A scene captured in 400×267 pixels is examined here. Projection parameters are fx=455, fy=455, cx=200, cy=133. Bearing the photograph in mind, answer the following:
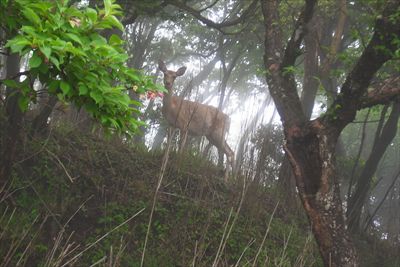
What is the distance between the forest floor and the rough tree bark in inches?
41.2

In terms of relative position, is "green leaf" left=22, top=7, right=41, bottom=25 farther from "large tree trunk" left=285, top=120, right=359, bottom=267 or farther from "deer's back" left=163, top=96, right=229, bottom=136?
"deer's back" left=163, top=96, right=229, bottom=136

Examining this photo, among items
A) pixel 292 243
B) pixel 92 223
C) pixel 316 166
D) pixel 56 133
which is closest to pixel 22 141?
pixel 56 133

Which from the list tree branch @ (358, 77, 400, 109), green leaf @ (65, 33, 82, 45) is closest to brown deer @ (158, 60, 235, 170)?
tree branch @ (358, 77, 400, 109)

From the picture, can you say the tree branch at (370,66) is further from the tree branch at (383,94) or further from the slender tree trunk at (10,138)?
the slender tree trunk at (10,138)

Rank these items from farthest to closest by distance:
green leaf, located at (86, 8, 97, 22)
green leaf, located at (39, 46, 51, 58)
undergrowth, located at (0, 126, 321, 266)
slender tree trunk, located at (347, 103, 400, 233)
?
slender tree trunk, located at (347, 103, 400, 233), undergrowth, located at (0, 126, 321, 266), green leaf, located at (86, 8, 97, 22), green leaf, located at (39, 46, 51, 58)

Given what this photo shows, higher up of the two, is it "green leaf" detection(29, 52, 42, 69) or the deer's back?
the deer's back

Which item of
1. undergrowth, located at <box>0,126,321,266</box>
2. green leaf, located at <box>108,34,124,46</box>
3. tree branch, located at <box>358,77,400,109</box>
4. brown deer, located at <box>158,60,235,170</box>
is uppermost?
brown deer, located at <box>158,60,235,170</box>

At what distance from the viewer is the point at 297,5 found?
31.0 feet

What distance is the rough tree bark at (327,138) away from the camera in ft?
13.9

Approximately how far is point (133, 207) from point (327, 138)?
317 centimetres

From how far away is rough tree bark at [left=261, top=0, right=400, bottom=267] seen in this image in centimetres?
422

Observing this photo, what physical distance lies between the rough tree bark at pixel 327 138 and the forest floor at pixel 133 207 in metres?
1.05

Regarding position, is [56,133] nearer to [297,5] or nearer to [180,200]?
[180,200]

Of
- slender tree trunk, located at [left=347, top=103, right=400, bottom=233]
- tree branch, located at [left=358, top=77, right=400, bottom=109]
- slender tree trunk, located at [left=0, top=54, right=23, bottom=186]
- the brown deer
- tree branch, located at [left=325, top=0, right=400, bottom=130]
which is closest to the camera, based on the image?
tree branch, located at [left=325, top=0, right=400, bottom=130]
